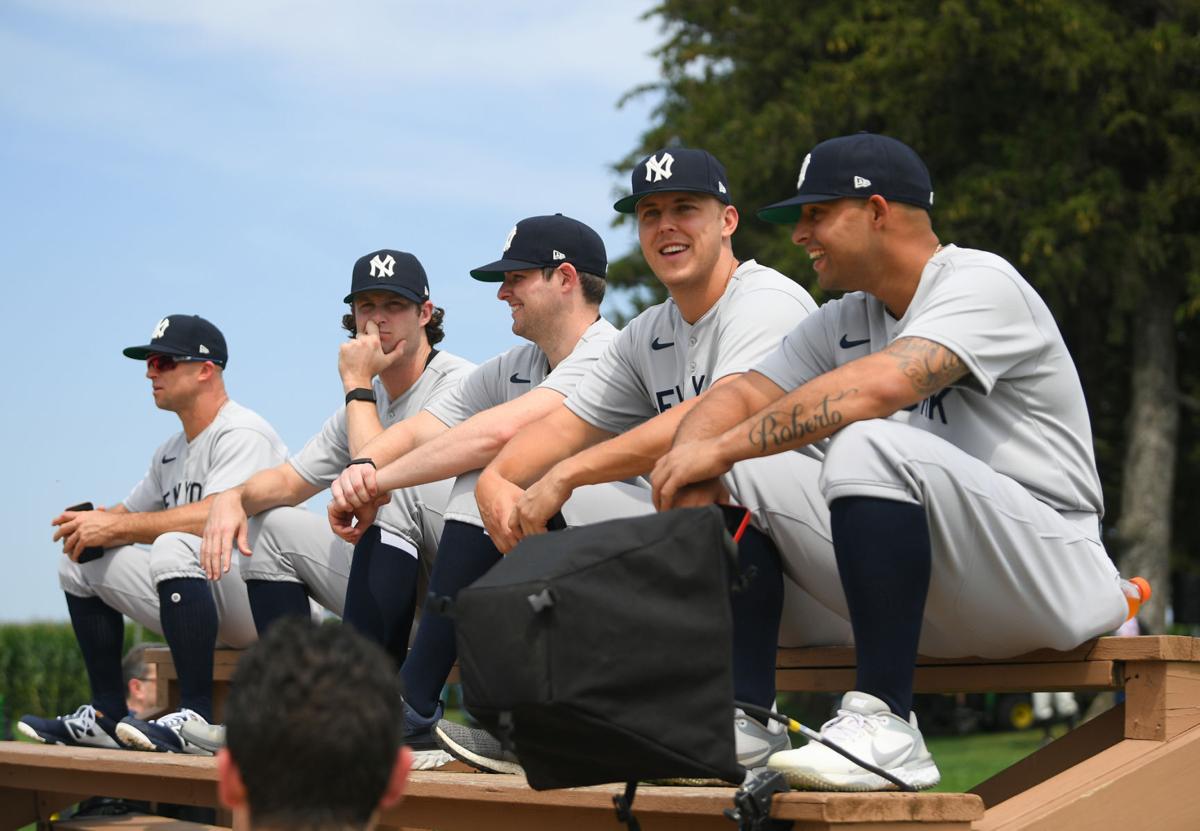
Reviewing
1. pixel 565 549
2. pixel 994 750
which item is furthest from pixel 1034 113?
pixel 565 549

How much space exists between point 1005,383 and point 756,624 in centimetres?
74

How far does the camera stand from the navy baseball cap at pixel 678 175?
380cm

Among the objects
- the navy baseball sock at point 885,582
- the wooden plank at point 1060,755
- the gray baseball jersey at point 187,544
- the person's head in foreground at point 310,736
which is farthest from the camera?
the gray baseball jersey at point 187,544

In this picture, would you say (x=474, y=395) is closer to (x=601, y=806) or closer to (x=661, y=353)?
(x=661, y=353)

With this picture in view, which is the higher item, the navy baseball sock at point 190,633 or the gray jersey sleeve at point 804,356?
the gray jersey sleeve at point 804,356

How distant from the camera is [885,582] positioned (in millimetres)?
2676

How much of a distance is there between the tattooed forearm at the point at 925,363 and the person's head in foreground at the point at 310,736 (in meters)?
1.57

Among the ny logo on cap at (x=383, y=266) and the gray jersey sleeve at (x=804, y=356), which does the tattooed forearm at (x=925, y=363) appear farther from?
the ny logo on cap at (x=383, y=266)

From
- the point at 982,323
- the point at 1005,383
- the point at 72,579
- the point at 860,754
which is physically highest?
the point at 982,323

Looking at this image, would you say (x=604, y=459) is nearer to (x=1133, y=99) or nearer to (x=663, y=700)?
(x=663, y=700)

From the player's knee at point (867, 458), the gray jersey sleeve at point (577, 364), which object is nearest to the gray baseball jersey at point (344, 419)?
the gray jersey sleeve at point (577, 364)

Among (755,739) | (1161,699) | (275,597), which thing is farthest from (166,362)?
(1161,699)

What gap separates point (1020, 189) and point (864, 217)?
40.0ft

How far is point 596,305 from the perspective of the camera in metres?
4.61
